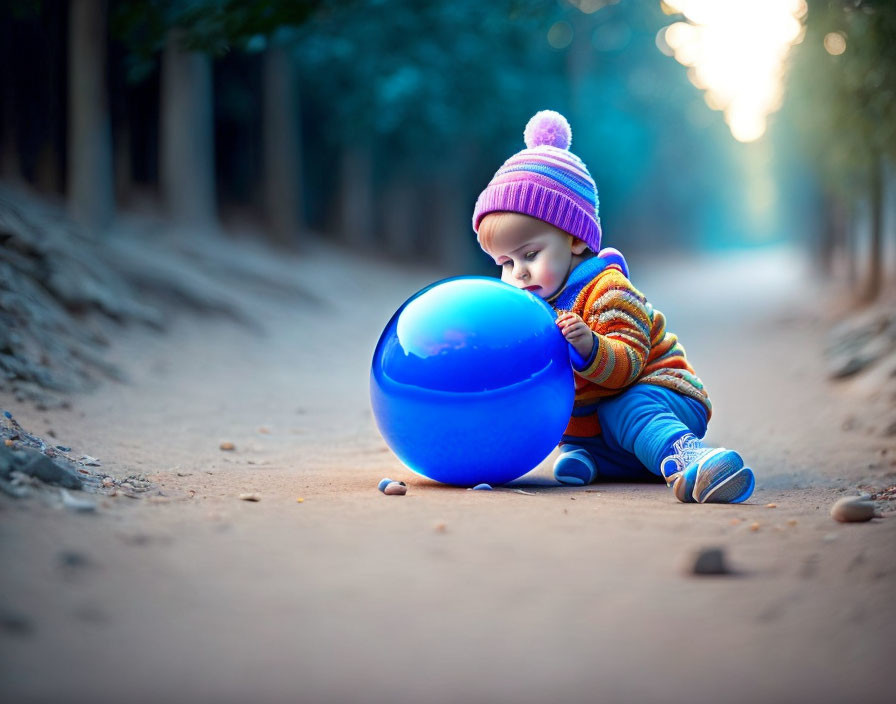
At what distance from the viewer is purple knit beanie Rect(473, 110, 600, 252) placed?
4.92 metres

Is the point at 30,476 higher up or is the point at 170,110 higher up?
the point at 170,110

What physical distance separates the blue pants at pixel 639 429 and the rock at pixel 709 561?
1699 millimetres

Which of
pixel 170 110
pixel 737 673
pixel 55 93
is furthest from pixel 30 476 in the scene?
pixel 55 93

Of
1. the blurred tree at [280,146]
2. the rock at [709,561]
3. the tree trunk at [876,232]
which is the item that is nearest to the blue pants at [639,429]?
the rock at [709,561]

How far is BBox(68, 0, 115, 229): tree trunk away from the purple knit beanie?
28.0ft

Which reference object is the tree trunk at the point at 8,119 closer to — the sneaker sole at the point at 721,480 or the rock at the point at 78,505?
the rock at the point at 78,505

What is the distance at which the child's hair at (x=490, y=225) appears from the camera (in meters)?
5.01

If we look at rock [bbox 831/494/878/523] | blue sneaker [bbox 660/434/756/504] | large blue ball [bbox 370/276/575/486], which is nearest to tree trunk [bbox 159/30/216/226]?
large blue ball [bbox 370/276/575/486]

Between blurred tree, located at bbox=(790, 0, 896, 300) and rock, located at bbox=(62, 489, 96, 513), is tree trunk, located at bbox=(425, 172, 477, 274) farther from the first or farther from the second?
rock, located at bbox=(62, 489, 96, 513)

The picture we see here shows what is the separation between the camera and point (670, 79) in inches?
1367

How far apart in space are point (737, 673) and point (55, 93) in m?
16.1

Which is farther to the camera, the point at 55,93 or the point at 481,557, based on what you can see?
the point at 55,93

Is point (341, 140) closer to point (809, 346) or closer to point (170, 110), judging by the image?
point (170, 110)

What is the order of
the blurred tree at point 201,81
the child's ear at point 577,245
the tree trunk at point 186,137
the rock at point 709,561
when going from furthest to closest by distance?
the tree trunk at point 186,137
the blurred tree at point 201,81
the child's ear at point 577,245
the rock at point 709,561
